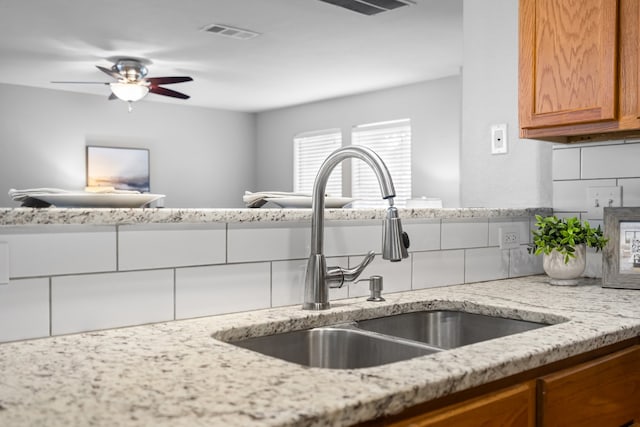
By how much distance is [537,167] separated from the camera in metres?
2.19

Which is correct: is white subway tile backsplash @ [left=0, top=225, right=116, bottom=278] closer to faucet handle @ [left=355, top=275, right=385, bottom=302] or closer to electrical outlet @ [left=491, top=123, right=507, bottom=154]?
faucet handle @ [left=355, top=275, right=385, bottom=302]

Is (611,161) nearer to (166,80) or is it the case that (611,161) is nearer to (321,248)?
(321,248)

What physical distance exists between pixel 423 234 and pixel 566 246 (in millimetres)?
472

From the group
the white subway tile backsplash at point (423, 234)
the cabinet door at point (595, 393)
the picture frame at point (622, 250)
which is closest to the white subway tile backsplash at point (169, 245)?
the white subway tile backsplash at point (423, 234)

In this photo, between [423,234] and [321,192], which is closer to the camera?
[321,192]

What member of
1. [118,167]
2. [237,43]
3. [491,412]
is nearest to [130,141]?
[118,167]

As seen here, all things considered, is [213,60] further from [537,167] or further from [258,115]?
[537,167]

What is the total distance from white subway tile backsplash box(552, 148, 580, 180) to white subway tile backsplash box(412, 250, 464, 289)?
571 mm

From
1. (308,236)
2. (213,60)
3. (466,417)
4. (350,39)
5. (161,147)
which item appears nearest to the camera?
(466,417)

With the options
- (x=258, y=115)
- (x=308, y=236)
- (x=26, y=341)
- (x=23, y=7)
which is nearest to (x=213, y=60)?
(x=23, y=7)

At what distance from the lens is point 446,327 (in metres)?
1.57

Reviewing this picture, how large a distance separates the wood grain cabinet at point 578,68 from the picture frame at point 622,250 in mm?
254

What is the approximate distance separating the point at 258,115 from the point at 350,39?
403cm

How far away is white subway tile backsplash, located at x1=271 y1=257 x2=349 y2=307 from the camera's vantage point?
140cm
